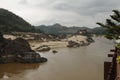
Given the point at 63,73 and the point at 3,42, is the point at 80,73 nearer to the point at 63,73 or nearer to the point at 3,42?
the point at 63,73

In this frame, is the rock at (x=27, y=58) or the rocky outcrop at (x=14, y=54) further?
the rock at (x=27, y=58)

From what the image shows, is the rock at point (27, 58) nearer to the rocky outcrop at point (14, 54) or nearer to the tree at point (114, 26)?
the rocky outcrop at point (14, 54)

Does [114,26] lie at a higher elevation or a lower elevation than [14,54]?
higher

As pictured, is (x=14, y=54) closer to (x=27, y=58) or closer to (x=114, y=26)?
(x=27, y=58)

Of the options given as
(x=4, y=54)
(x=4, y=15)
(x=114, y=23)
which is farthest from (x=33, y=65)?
(x=4, y=15)

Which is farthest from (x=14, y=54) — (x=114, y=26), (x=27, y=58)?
(x=114, y=26)

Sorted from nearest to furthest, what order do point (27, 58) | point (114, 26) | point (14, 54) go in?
point (114, 26) → point (27, 58) → point (14, 54)

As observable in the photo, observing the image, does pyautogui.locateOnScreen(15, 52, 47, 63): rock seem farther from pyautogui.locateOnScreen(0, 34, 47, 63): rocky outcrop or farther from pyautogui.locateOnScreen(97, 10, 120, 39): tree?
pyautogui.locateOnScreen(97, 10, 120, 39): tree

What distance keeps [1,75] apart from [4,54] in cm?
934

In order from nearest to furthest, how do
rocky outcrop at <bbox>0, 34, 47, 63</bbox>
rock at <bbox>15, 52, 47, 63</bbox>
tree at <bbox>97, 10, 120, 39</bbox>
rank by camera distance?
tree at <bbox>97, 10, 120, 39</bbox>, rocky outcrop at <bbox>0, 34, 47, 63</bbox>, rock at <bbox>15, 52, 47, 63</bbox>

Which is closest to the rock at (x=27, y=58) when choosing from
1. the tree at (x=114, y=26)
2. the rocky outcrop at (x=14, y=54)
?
the rocky outcrop at (x=14, y=54)

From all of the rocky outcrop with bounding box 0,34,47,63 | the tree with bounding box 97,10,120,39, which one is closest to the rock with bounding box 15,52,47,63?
the rocky outcrop with bounding box 0,34,47,63

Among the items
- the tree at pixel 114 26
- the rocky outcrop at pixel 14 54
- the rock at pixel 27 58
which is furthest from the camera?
the rock at pixel 27 58

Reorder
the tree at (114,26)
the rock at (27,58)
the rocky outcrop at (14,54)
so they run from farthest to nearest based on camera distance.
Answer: the rock at (27,58)
the rocky outcrop at (14,54)
the tree at (114,26)
